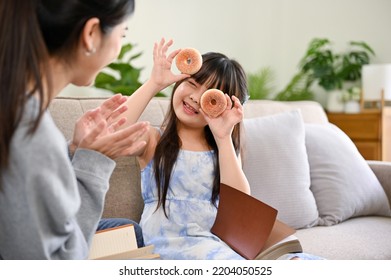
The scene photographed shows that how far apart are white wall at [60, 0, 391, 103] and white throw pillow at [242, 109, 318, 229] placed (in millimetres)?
2353

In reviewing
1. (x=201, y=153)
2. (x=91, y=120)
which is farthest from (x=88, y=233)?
(x=201, y=153)

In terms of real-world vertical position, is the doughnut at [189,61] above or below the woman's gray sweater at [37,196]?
above

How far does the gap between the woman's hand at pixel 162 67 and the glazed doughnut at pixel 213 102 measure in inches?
3.4

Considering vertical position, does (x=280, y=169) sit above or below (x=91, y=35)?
below

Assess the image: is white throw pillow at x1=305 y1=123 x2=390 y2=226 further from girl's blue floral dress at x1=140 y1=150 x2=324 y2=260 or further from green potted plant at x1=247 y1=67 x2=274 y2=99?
green potted plant at x1=247 y1=67 x2=274 y2=99

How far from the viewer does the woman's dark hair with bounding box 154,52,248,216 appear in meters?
1.48

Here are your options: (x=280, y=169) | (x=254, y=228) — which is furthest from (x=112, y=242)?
(x=280, y=169)

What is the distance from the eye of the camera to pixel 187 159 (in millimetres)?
1513

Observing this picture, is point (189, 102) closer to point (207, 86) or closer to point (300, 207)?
point (207, 86)

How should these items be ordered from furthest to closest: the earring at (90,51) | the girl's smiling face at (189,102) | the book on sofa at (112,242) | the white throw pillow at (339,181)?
the white throw pillow at (339,181)
the girl's smiling face at (189,102)
the book on sofa at (112,242)
the earring at (90,51)

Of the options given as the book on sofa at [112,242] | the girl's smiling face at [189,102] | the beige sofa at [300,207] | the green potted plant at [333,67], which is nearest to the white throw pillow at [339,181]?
the beige sofa at [300,207]

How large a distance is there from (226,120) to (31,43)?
70cm

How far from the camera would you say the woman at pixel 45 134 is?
29.5 inches

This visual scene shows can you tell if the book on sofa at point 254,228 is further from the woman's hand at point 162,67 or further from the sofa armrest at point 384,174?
the sofa armrest at point 384,174
